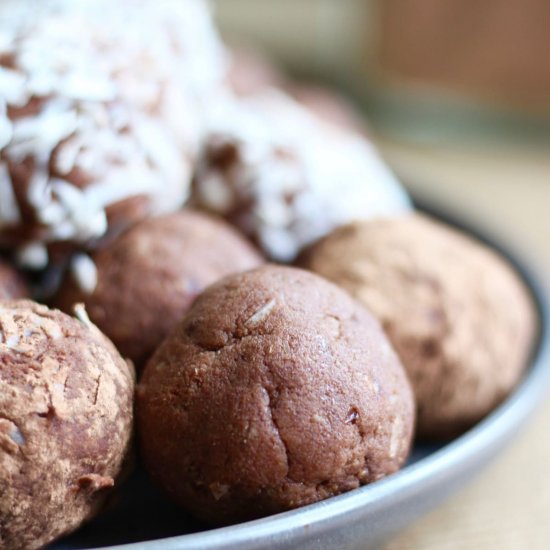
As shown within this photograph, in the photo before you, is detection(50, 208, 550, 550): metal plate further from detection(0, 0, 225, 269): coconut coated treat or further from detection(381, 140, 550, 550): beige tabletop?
detection(0, 0, 225, 269): coconut coated treat

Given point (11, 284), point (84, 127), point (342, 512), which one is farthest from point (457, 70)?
point (342, 512)

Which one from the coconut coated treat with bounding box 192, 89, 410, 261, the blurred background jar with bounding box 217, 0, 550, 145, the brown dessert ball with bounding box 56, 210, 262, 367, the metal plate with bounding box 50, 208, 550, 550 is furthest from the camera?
the blurred background jar with bounding box 217, 0, 550, 145

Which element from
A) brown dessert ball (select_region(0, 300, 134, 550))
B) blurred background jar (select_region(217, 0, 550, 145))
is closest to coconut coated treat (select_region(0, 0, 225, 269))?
brown dessert ball (select_region(0, 300, 134, 550))

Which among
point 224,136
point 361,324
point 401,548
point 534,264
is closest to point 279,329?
point 361,324

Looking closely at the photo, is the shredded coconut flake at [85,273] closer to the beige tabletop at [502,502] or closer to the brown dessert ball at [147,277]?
the brown dessert ball at [147,277]

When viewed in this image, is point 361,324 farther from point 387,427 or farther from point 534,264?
point 534,264
